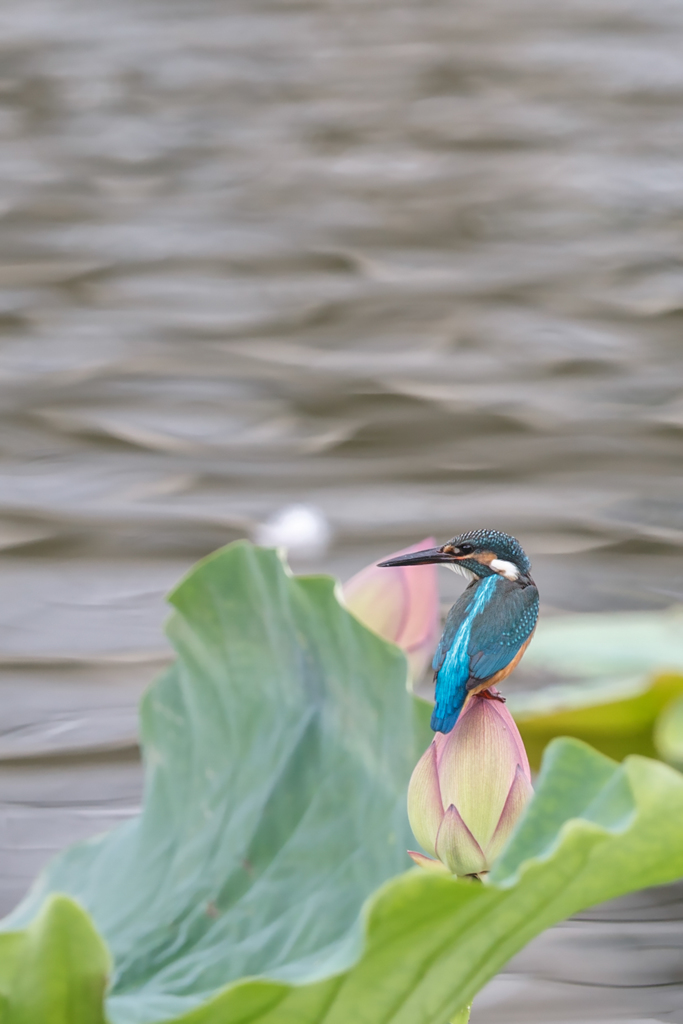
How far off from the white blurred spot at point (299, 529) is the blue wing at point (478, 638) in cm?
136

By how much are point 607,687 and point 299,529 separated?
626 mm

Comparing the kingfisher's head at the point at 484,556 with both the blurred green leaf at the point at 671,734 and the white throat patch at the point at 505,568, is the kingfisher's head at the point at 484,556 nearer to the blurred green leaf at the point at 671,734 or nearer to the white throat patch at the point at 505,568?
the white throat patch at the point at 505,568

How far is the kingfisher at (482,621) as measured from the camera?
17.2 inches

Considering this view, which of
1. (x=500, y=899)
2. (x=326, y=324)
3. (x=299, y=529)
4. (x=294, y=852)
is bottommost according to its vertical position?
(x=326, y=324)

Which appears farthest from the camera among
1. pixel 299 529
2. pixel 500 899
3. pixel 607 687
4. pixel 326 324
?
pixel 326 324

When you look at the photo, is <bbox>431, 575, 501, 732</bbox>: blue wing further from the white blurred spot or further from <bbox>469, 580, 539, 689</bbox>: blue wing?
the white blurred spot

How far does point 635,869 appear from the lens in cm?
42

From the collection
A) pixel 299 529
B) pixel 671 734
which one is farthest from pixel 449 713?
pixel 299 529

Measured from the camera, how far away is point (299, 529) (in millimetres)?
1833

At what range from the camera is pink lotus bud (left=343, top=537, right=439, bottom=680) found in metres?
0.65

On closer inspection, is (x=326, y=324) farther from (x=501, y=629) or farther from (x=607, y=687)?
(x=501, y=629)

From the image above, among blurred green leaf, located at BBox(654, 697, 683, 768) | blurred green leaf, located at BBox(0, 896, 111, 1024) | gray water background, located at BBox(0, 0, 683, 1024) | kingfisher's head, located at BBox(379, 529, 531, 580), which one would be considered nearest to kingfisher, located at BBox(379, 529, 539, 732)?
kingfisher's head, located at BBox(379, 529, 531, 580)

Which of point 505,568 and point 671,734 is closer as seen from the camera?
point 505,568

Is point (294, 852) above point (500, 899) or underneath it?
underneath
